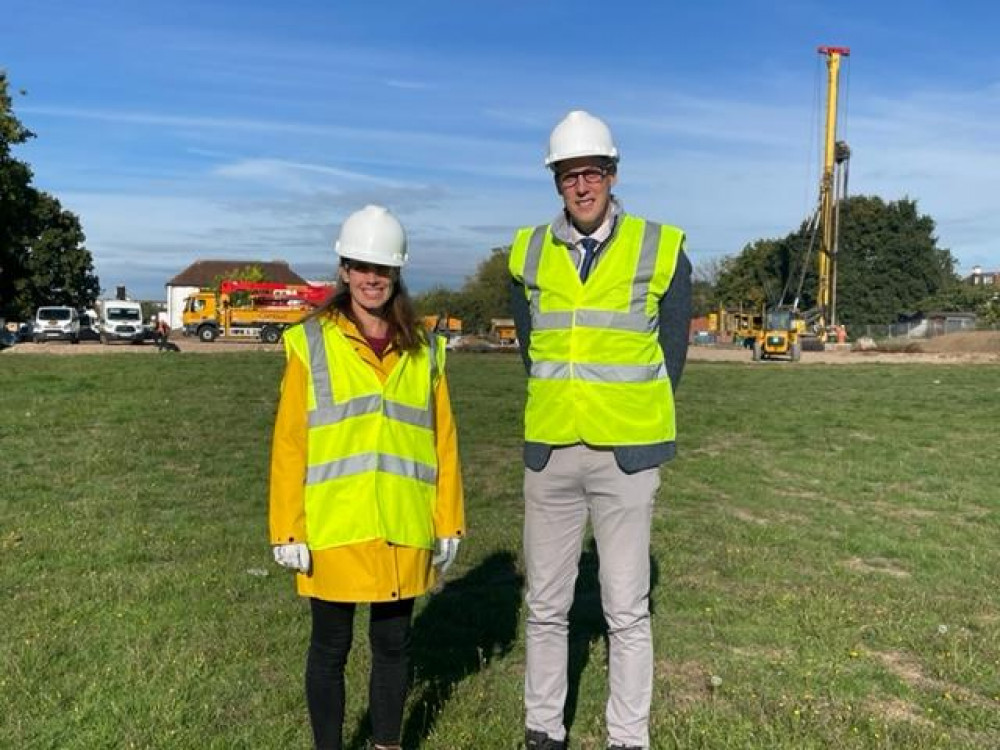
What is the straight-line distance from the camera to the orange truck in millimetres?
46594

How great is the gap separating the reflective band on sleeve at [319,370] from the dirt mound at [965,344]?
42.4 metres

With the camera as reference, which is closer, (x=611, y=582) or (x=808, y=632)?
(x=611, y=582)

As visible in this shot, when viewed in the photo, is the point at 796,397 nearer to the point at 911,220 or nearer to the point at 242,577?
the point at 242,577

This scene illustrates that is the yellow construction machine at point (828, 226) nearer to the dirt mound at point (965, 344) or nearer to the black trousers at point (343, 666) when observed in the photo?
the dirt mound at point (965, 344)

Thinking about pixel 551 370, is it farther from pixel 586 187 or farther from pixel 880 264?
pixel 880 264

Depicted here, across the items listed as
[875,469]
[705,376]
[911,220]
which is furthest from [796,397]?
[911,220]

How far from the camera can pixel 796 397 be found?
58.6 feet

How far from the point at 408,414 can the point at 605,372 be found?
2.40 ft

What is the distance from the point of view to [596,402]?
3412 mm

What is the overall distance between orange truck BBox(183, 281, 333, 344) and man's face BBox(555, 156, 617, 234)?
43.7 metres

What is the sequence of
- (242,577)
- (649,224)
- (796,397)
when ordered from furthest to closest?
1. (796,397)
2. (242,577)
3. (649,224)

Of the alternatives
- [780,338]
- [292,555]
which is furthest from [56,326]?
[292,555]

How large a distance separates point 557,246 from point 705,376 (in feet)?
66.7

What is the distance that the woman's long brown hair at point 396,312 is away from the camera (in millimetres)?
3314
